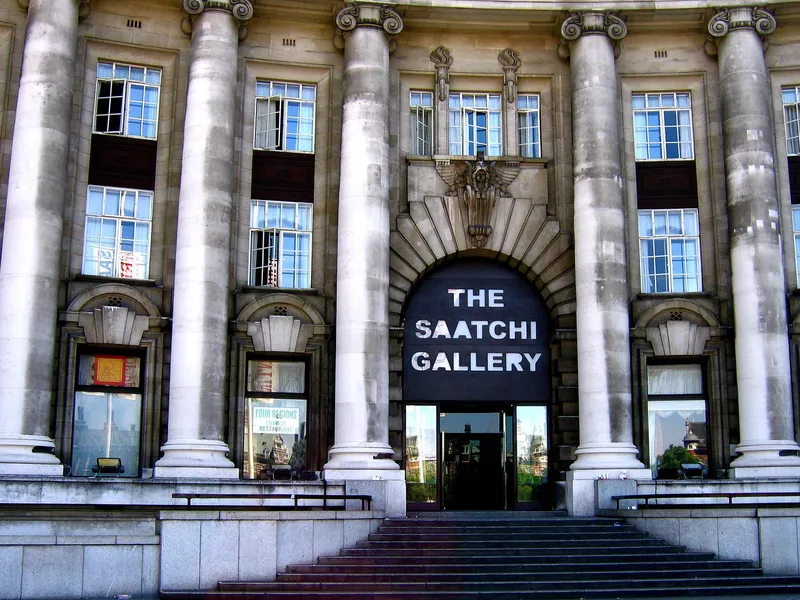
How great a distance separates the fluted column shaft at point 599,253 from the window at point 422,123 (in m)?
4.48

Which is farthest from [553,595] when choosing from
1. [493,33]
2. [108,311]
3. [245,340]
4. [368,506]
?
[493,33]

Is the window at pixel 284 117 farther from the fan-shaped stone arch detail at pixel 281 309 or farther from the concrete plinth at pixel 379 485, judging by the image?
the concrete plinth at pixel 379 485

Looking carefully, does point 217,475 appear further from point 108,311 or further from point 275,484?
point 108,311

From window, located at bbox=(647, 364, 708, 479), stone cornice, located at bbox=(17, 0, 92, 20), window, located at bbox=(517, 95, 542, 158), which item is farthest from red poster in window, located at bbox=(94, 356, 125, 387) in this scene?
window, located at bbox=(647, 364, 708, 479)

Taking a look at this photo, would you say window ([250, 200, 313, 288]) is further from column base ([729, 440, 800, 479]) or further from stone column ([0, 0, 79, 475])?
column base ([729, 440, 800, 479])

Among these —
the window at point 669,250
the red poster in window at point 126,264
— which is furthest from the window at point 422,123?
the red poster in window at point 126,264

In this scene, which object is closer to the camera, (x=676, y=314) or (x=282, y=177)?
(x=676, y=314)

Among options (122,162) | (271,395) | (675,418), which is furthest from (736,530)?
(122,162)

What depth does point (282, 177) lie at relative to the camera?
107 feet

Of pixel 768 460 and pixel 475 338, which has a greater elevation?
pixel 475 338

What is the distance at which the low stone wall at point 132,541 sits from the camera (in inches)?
824

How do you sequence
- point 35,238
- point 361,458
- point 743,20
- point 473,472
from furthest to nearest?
1. point 743,20
2. point 473,472
3. point 361,458
4. point 35,238

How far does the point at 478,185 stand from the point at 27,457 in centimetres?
1488

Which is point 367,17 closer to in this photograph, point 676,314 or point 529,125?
point 529,125
